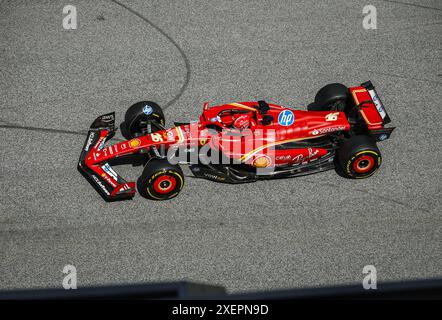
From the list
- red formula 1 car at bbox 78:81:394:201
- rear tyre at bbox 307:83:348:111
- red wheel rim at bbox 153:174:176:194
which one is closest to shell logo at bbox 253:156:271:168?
red formula 1 car at bbox 78:81:394:201

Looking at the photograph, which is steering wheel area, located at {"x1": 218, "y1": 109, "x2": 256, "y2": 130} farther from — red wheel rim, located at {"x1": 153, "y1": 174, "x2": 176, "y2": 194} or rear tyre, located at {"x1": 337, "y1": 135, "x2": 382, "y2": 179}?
rear tyre, located at {"x1": 337, "y1": 135, "x2": 382, "y2": 179}

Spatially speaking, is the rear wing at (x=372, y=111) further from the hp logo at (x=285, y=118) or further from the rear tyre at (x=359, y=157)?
the hp logo at (x=285, y=118)

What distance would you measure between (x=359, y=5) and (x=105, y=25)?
5884 millimetres

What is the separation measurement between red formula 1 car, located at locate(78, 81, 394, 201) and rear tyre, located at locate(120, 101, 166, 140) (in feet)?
0.05

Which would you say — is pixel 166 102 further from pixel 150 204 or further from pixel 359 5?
pixel 359 5

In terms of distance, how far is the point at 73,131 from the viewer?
9.16 meters

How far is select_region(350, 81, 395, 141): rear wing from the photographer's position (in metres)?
8.24

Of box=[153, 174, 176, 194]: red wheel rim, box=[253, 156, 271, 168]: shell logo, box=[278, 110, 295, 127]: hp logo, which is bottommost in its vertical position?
box=[153, 174, 176, 194]: red wheel rim

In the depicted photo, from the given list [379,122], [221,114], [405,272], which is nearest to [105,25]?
[221,114]

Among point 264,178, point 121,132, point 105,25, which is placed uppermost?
point 105,25

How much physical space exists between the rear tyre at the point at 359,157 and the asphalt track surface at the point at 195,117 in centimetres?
25

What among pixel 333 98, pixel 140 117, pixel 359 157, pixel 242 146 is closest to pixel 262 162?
pixel 242 146
